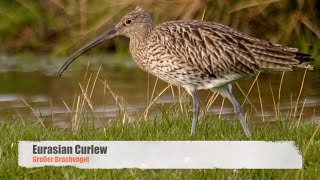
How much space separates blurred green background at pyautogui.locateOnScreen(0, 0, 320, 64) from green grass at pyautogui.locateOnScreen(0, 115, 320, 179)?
199 inches

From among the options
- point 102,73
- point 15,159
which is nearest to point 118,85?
point 102,73

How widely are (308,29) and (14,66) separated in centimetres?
342

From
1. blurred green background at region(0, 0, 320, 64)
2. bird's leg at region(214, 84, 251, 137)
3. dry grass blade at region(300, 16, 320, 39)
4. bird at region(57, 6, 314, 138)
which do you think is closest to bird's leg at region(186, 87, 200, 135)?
bird at region(57, 6, 314, 138)

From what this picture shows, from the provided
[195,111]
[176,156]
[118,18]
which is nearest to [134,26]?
[195,111]

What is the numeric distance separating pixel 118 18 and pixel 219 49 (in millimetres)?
5827

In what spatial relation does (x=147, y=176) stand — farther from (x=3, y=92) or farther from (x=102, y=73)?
(x=102, y=73)

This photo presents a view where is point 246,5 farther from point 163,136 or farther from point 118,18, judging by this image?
point 163,136

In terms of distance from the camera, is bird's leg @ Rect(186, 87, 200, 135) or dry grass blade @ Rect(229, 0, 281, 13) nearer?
bird's leg @ Rect(186, 87, 200, 135)

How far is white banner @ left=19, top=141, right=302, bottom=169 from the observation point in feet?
17.5

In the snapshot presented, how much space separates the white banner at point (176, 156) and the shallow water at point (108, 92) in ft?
7.38

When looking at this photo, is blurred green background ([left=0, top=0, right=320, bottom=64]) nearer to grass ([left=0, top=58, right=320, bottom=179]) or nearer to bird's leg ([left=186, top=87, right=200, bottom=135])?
grass ([left=0, top=58, right=320, bottom=179])

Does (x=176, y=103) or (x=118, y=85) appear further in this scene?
(x=118, y=85)

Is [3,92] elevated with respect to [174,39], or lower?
lower

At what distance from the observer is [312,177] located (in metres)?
5.41
